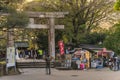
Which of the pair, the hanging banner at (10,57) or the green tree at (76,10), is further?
the green tree at (76,10)

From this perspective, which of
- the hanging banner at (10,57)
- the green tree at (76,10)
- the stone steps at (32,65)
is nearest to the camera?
the hanging banner at (10,57)

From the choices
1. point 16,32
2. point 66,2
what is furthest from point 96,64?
point 66,2

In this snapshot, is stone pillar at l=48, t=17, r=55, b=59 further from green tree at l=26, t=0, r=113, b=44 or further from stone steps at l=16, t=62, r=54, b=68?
green tree at l=26, t=0, r=113, b=44

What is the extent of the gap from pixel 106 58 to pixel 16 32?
13133mm

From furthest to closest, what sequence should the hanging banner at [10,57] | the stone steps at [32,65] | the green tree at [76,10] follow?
the green tree at [76,10] → the stone steps at [32,65] → the hanging banner at [10,57]

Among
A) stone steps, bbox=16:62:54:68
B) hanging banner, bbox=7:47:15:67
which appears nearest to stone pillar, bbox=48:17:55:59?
stone steps, bbox=16:62:54:68

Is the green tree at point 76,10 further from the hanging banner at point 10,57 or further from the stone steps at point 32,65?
the hanging banner at point 10,57

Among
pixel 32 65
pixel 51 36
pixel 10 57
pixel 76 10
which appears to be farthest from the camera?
pixel 76 10

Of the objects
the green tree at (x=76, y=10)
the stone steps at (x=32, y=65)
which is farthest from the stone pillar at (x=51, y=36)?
the green tree at (x=76, y=10)

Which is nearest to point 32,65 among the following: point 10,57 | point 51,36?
point 51,36

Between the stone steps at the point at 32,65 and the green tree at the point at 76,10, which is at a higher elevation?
the green tree at the point at 76,10

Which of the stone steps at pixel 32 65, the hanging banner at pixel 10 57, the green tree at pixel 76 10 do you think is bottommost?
the stone steps at pixel 32 65

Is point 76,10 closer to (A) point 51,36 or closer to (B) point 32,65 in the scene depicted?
(A) point 51,36

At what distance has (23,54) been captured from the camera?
58.6m
